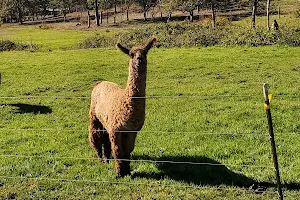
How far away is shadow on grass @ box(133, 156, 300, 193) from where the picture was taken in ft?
20.0

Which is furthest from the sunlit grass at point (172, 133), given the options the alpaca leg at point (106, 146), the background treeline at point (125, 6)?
the background treeline at point (125, 6)

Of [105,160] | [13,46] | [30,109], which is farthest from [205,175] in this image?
[13,46]

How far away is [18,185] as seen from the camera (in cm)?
649

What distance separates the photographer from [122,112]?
242 inches

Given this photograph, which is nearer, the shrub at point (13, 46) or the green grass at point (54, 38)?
the shrub at point (13, 46)

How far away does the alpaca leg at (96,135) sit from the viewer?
7.37 meters

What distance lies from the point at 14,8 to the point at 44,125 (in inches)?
2923

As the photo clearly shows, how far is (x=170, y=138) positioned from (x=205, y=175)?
2156mm

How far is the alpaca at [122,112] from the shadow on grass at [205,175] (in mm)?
627

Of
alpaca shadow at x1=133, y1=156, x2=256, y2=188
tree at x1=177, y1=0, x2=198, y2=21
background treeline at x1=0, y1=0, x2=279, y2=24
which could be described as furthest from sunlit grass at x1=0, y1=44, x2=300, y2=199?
tree at x1=177, y1=0, x2=198, y2=21

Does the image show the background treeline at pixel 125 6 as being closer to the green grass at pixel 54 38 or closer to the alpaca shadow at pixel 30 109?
the green grass at pixel 54 38

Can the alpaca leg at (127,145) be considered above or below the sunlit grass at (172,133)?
above

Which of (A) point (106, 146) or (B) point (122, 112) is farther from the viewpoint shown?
(A) point (106, 146)

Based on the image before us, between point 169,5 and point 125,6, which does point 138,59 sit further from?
point 125,6
